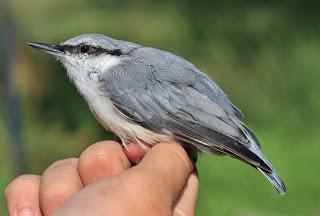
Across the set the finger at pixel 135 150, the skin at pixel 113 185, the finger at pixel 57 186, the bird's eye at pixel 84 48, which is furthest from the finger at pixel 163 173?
the bird's eye at pixel 84 48

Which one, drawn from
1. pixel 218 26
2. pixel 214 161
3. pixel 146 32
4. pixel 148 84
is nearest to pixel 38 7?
pixel 146 32

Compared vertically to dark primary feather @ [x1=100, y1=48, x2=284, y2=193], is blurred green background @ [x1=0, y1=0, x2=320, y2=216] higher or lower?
lower

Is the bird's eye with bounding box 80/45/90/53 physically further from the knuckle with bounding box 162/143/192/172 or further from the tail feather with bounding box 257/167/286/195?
the tail feather with bounding box 257/167/286/195

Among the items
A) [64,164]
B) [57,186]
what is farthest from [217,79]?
[57,186]

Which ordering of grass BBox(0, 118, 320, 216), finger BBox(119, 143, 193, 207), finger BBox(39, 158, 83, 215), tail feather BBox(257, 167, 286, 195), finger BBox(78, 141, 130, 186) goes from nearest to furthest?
finger BBox(119, 143, 193, 207), finger BBox(39, 158, 83, 215), finger BBox(78, 141, 130, 186), tail feather BBox(257, 167, 286, 195), grass BBox(0, 118, 320, 216)

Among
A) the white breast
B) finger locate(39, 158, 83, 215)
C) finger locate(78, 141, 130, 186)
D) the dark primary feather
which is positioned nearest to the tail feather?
the dark primary feather

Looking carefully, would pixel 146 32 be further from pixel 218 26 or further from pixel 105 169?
pixel 105 169

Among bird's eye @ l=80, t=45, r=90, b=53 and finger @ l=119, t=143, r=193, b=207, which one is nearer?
finger @ l=119, t=143, r=193, b=207
